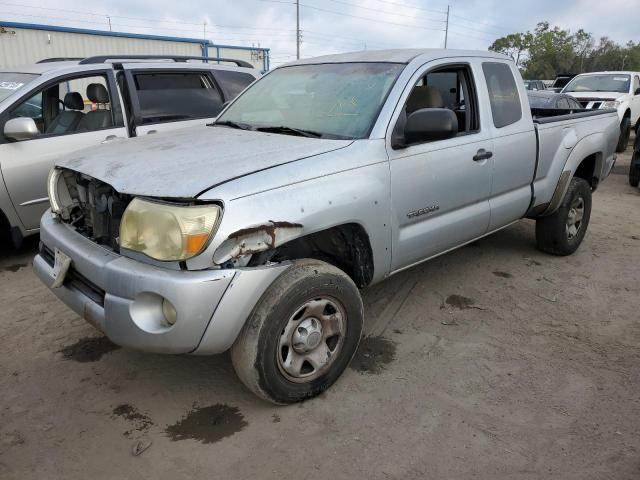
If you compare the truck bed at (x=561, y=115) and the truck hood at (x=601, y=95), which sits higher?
the truck hood at (x=601, y=95)

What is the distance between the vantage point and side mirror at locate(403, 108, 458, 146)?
292cm

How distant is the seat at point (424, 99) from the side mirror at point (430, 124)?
26.4 inches

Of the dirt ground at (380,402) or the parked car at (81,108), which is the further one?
the parked car at (81,108)

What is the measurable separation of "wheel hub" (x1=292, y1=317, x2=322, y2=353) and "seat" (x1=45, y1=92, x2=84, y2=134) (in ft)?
11.7

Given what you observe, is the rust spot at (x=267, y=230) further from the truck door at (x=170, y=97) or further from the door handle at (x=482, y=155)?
the truck door at (x=170, y=97)

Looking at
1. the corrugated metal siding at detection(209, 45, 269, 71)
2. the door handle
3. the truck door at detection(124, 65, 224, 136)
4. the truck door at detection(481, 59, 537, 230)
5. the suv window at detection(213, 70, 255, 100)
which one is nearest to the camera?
the door handle

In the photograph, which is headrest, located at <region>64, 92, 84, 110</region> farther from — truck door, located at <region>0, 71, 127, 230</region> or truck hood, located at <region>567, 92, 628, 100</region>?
truck hood, located at <region>567, 92, 628, 100</region>

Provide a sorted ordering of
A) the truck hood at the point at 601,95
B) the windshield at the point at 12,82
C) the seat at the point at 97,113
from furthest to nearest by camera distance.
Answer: the truck hood at the point at 601,95 < the seat at the point at 97,113 < the windshield at the point at 12,82

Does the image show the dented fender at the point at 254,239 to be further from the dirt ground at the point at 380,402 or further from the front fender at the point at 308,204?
the dirt ground at the point at 380,402

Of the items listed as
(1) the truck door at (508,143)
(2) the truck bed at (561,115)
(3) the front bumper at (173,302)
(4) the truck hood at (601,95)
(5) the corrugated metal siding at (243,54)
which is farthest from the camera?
→ (5) the corrugated metal siding at (243,54)

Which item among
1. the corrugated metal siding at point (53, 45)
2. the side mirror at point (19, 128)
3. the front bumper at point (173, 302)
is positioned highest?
the corrugated metal siding at point (53, 45)

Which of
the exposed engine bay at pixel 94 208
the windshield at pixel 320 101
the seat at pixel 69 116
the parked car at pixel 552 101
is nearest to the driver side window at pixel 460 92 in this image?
the windshield at pixel 320 101

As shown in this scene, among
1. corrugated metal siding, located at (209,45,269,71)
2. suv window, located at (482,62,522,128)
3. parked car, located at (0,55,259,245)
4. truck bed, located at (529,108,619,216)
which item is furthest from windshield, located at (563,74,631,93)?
corrugated metal siding, located at (209,45,269,71)

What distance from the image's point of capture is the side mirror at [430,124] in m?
2.92
